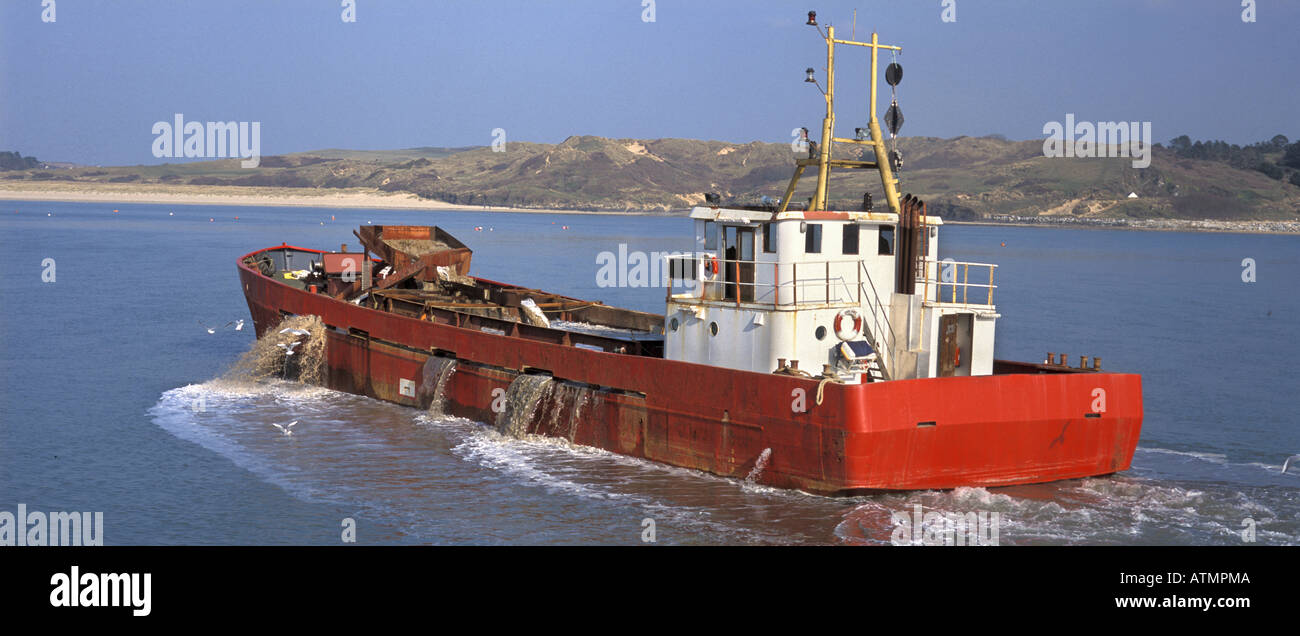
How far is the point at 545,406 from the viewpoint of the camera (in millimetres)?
21688

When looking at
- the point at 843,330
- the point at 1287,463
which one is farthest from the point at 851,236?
the point at 1287,463

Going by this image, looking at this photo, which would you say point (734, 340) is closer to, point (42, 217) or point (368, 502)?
point (368, 502)

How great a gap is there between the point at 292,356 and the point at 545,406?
9.81 meters

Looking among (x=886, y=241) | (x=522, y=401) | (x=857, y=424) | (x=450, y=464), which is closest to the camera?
(x=857, y=424)

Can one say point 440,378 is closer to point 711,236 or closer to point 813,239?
point 711,236

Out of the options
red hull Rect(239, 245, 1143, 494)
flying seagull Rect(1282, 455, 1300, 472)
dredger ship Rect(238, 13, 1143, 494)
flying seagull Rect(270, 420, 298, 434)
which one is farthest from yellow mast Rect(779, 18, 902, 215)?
flying seagull Rect(270, 420, 298, 434)

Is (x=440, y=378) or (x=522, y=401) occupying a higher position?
(x=440, y=378)

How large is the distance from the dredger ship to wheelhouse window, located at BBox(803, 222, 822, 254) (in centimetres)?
2

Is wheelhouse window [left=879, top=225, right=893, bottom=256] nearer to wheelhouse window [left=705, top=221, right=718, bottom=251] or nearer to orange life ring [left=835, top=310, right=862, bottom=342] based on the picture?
orange life ring [left=835, top=310, right=862, bottom=342]

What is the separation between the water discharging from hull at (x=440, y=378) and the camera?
24266 mm

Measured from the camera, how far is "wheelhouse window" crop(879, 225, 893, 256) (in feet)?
61.8

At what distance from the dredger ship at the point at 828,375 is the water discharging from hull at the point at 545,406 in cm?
4

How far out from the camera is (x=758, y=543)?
15.7 meters

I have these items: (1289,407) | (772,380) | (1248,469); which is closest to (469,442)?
(772,380)
